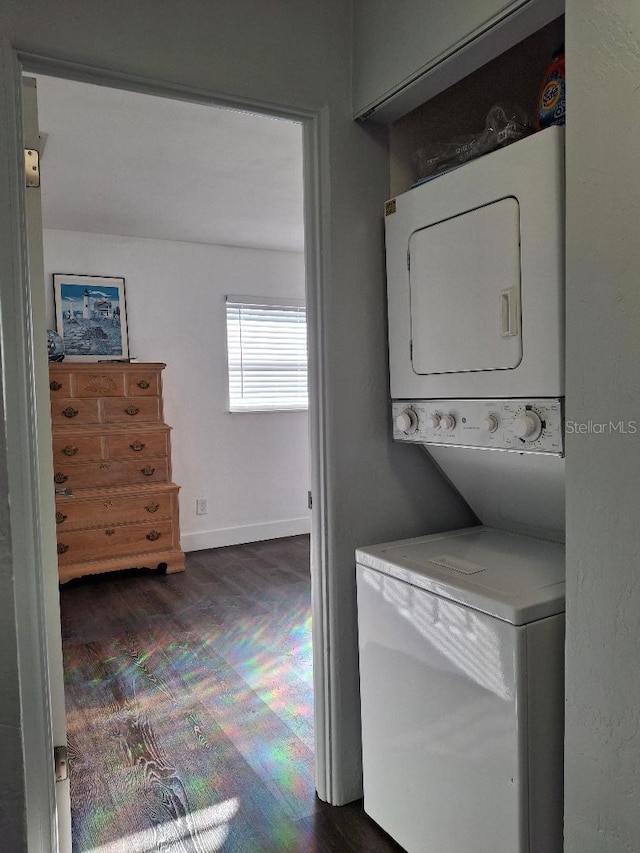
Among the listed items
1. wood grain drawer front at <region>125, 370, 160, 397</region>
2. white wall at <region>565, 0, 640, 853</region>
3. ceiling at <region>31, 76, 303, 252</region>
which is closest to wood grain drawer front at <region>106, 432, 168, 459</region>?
wood grain drawer front at <region>125, 370, 160, 397</region>

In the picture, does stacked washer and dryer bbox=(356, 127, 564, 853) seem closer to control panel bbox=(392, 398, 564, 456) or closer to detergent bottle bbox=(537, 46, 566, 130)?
control panel bbox=(392, 398, 564, 456)

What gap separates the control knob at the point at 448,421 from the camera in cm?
159

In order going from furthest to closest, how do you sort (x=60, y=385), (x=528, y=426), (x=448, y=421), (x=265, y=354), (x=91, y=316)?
1. (x=265, y=354)
2. (x=91, y=316)
3. (x=60, y=385)
4. (x=448, y=421)
5. (x=528, y=426)

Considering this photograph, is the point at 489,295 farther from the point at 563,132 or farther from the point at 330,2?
the point at 330,2

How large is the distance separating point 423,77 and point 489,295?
0.59 metres

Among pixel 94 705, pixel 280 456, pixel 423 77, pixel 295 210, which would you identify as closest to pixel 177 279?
pixel 295 210

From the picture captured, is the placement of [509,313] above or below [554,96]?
below

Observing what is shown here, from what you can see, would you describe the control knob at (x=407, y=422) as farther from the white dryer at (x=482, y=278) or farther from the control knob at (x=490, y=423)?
the control knob at (x=490, y=423)

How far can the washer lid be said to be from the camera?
4.23 ft

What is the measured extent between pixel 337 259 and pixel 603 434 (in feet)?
3.06

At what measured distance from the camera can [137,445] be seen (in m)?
4.25

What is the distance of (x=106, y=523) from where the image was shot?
411 centimetres

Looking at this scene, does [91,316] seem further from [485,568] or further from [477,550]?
[485,568]

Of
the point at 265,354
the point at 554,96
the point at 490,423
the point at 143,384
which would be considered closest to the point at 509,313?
the point at 490,423
